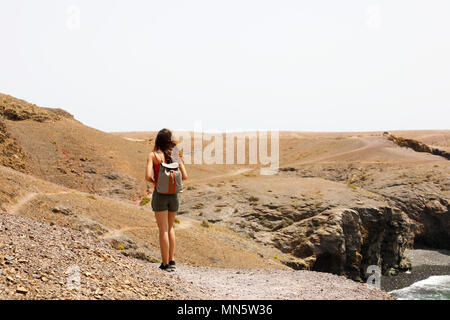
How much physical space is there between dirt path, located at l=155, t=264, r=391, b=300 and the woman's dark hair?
261cm

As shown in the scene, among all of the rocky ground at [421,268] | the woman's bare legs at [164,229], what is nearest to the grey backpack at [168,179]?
the woman's bare legs at [164,229]

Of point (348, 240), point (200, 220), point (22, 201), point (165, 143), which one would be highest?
point (165, 143)

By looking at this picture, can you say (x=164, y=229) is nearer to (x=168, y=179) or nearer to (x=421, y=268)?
(x=168, y=179)

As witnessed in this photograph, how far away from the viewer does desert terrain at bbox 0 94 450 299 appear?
7.83 m

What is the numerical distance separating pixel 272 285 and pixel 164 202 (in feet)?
11.2

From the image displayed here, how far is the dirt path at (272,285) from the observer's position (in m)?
8.94

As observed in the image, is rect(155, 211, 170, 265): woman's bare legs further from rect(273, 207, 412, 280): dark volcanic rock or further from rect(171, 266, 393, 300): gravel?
rect(273, 207, 412, 280): dark volcanic rock

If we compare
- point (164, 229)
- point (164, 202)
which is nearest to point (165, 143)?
point (164, 202)

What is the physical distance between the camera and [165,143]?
855cm

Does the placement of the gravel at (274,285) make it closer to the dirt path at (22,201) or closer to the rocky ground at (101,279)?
the rocky ground at (101,279)

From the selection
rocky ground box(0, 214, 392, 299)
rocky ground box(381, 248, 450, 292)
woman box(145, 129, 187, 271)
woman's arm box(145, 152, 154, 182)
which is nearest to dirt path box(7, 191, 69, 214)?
rocky ground box(0, 214, 392, 299)

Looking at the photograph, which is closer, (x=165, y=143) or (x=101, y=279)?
(x=101, y=279)

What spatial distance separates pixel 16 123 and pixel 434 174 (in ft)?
121

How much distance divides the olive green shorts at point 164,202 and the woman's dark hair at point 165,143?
685mm
